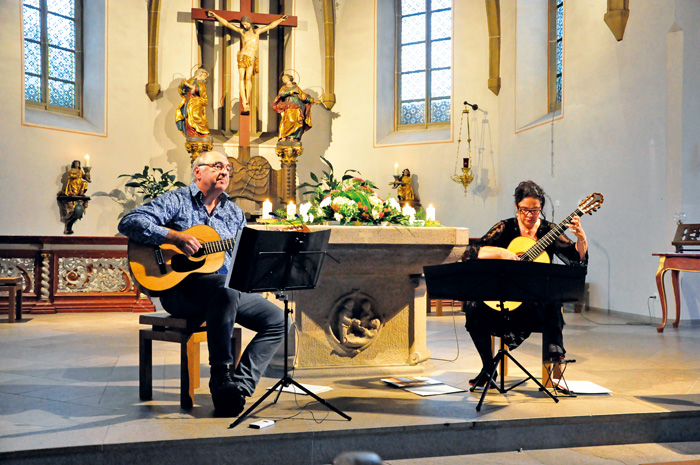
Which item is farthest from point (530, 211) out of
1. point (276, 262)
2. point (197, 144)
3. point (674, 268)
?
point (197, 144)

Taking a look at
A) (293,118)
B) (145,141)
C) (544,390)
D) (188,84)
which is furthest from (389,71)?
(544,390)

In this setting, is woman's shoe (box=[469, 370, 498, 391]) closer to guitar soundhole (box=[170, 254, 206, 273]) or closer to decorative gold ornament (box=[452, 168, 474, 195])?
guitar soundhole (box=[170, 254, 206, 273])

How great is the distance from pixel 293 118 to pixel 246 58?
1395mm

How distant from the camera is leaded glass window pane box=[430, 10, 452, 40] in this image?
13094 mm

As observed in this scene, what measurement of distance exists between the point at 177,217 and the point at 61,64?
9613mm

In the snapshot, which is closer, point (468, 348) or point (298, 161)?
point (468, 348)

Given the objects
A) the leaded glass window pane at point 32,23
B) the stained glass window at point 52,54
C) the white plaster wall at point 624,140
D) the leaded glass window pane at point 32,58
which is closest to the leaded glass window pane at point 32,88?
the stained glass window at point 52,54

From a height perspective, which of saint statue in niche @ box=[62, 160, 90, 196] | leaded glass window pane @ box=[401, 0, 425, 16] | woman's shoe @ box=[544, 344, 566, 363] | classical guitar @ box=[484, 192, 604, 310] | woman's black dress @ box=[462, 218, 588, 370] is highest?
leaded glass window pane @ box=[401, 0, 425, 16]

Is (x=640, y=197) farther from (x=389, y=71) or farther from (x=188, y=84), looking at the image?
(x=188, y=84)

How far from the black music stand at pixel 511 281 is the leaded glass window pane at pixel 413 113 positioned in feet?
32.6

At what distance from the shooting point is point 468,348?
20.5ft

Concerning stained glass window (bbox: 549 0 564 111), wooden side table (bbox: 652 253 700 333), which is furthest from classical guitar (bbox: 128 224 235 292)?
stained glass window (bbox: 549 0 564 111)

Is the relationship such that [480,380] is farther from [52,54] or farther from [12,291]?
[52,54]

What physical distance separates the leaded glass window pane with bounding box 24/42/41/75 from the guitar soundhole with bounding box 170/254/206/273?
9.19m
